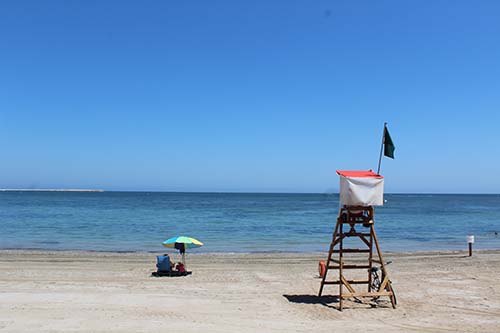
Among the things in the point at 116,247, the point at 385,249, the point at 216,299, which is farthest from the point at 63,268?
the point at 385,249

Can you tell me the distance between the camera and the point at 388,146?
11.3m

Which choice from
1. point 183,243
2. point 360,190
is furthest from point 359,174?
point 183,243

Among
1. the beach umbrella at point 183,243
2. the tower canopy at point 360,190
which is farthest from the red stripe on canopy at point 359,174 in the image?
the beach umbrella at point 183,243

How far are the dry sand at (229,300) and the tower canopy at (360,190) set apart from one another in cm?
232

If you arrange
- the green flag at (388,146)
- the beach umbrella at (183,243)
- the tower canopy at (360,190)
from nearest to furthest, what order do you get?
the tower canopy at (360,190)
the green flag at (388,146)
the beach umbrella at (183,243)

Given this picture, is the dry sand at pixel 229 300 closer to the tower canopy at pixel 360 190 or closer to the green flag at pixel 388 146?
the tower canopy at pixel 360 190

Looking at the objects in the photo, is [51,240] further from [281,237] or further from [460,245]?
[460,245]

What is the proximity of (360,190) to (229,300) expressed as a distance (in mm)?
3993

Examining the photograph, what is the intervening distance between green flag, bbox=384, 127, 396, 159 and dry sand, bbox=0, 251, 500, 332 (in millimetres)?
3427

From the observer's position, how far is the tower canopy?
1047 centimetres

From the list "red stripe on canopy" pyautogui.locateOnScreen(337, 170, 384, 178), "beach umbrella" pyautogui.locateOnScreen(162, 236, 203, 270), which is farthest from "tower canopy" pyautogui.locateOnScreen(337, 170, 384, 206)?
"beach umbrella" pyautogui.locateOnScreen(162, 236, 203, 270)

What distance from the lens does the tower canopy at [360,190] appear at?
34.3ft

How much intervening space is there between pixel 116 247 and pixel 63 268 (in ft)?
33.0

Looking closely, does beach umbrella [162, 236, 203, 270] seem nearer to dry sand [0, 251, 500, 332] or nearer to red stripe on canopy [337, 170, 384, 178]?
dry sand [0, 251, 500, 332]
